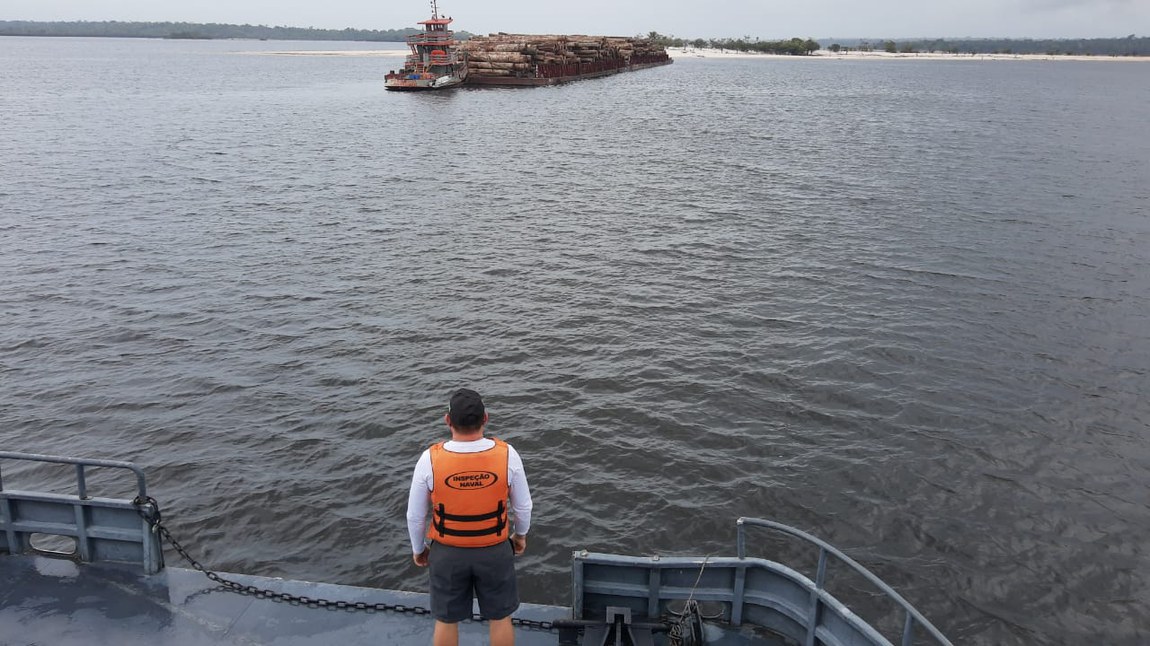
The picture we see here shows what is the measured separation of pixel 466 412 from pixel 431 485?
0.69 m

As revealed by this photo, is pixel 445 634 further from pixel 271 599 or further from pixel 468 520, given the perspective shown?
pixel 271 599

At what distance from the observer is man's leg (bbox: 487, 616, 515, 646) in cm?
607

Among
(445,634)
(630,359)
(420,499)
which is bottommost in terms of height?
(630,359)

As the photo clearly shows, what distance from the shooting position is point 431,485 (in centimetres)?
560

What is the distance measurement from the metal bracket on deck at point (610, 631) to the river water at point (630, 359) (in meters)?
4.10

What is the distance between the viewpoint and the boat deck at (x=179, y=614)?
720 centimetres

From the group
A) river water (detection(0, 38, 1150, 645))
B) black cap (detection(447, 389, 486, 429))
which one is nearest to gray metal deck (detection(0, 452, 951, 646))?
black cap (detection(447, 389, 486, 429))

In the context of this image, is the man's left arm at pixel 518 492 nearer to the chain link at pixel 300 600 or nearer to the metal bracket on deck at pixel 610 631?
the metal bracket on deck at pixel 610 631

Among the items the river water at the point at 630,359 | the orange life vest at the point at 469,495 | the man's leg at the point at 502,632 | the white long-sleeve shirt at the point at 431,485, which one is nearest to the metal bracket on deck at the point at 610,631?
the man's leg at the point at 502,632

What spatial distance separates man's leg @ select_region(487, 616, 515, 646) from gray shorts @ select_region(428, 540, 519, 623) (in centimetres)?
10

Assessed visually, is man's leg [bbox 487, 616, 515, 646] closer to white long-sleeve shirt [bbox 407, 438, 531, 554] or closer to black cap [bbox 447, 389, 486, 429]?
white long-sleeve shirt [bbox 407, 438, 531, 554]

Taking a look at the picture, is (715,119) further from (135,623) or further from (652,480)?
(135,623)

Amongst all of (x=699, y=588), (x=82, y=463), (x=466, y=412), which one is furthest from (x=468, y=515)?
(x=82, y=463)

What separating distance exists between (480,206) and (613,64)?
12957cm
